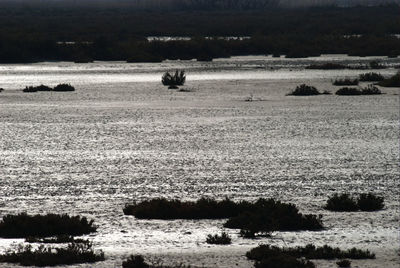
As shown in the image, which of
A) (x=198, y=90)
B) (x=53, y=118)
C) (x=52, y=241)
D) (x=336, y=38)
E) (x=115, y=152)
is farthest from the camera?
(x=336, y=38)

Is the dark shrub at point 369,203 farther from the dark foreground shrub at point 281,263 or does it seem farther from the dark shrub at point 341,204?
the dark foreground shrub at point 281,263

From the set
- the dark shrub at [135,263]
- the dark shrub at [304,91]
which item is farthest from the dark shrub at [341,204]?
the dark shrub at [304,91]

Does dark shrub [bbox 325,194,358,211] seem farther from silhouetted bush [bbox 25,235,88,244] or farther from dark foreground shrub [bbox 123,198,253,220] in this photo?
silhouetted bush [bbox 25,235,88,244]

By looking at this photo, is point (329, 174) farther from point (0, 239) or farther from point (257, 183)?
point (0, 239)

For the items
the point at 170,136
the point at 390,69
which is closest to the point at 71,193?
the point at 170,136

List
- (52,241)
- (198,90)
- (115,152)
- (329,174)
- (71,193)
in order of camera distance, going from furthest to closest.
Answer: (198,90), (115,152), (329,174), (71,193), (52,241)

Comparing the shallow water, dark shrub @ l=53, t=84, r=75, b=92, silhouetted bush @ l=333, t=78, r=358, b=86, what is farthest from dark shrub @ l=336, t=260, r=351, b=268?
silhouetted bush @ l=333, t=78, r=358, b=86

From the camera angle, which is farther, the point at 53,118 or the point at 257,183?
the point at 53,118

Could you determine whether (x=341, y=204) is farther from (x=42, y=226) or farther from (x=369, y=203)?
(x=42, y=226)
